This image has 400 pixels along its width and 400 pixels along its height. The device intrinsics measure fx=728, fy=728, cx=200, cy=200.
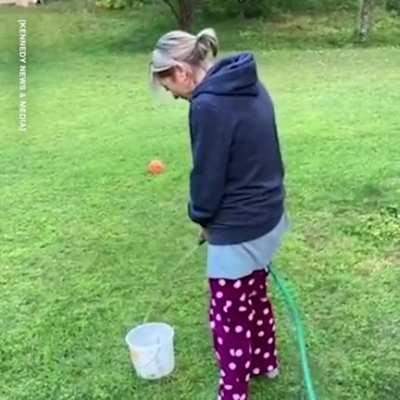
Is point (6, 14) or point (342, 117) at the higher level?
point (342, 117)

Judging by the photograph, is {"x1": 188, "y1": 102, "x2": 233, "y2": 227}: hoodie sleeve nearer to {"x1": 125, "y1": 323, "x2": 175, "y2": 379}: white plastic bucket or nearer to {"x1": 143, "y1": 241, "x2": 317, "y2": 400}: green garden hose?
{"x1": 143, "y1": 241, "x2": 317, "y2": 400}: green garden hose

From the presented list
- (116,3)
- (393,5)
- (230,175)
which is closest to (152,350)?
(230,175)

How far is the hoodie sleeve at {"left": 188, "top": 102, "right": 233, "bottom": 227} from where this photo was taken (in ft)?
5.97

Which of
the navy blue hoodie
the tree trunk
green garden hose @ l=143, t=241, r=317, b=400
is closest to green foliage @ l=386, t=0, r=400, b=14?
the tree trunk

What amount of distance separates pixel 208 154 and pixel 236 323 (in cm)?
53

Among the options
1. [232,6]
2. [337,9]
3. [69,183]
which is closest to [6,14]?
[232,6]

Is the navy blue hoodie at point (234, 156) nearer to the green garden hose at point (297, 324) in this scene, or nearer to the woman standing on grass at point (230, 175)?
the woman standing on grass at point (230, 175)

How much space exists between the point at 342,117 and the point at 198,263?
2977mm

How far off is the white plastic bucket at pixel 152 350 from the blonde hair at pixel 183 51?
92 centimetres

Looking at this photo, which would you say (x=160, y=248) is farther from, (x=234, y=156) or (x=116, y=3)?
(x=116, y=3)

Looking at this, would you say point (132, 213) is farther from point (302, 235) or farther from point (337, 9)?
point (337, 9)

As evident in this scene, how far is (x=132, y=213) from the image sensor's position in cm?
398

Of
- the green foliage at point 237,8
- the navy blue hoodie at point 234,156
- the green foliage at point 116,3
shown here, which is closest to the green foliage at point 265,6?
the green foliage at point 237,8

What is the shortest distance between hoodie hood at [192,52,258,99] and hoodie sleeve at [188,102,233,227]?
0.06m
